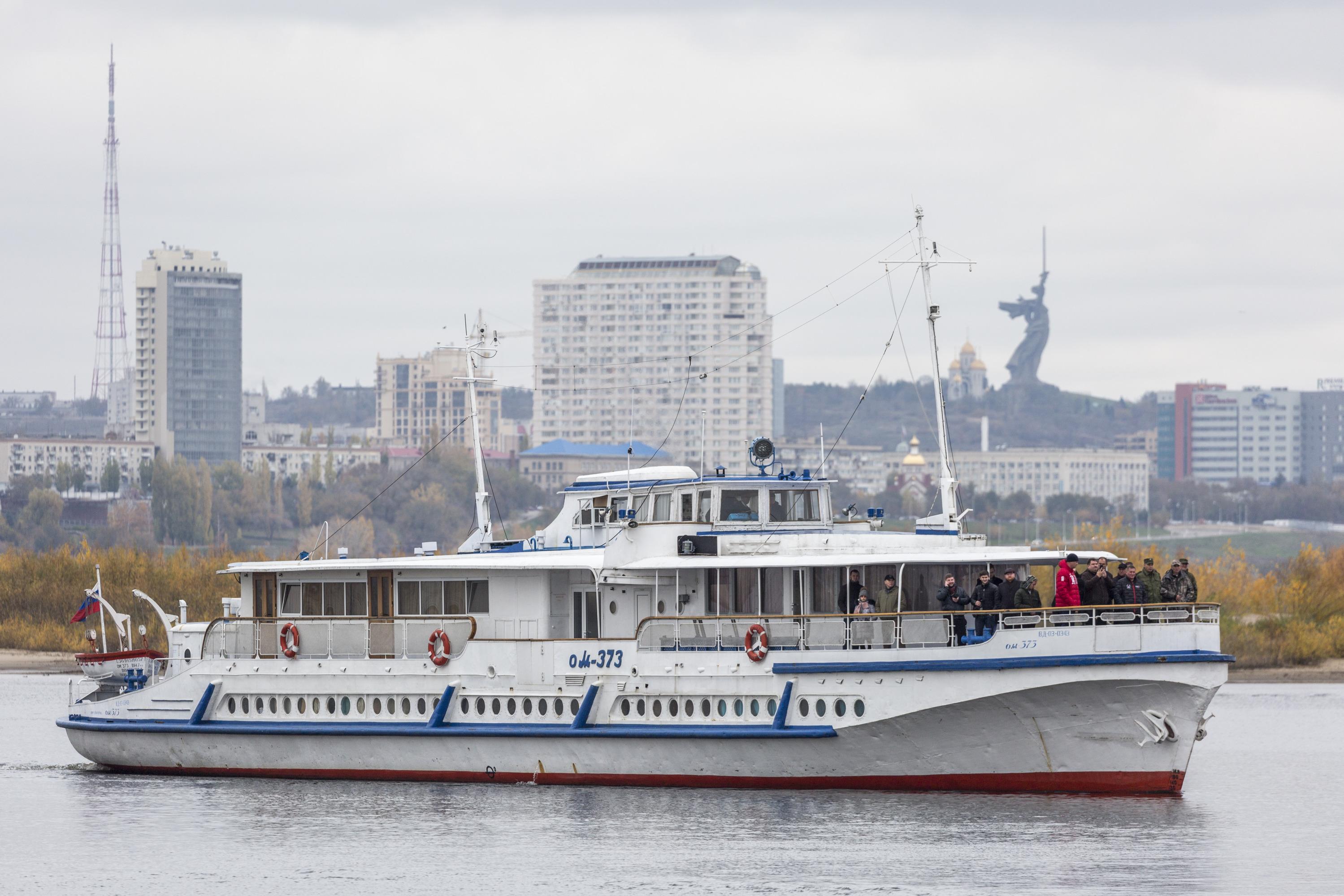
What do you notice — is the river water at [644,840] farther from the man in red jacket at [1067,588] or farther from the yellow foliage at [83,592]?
the yellow foliage at [83,592]

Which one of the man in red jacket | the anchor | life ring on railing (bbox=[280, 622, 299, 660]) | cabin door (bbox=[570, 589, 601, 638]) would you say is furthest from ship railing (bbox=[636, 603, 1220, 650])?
life ring on railing (bbox=[280, 622, 299, 660])

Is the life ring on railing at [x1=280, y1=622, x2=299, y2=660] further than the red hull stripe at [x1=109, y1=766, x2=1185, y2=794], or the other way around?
the life ring on railing at [x1=280, y1=622, x2=299, y2=660]

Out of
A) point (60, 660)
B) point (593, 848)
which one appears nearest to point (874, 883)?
point (593, 848)

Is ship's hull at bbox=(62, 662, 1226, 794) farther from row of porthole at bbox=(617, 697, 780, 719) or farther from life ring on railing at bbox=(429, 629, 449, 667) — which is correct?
life ring on railing at bbox=(429, 629, 449, 667)

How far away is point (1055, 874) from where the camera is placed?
28359mm

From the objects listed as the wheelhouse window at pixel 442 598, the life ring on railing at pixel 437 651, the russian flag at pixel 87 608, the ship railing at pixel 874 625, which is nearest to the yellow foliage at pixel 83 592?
the russian flag at pixel 87 608

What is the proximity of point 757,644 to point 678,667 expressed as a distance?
140 cm

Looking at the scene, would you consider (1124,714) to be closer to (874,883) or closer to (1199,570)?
(874,883)

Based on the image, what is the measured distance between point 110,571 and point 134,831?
53.5m

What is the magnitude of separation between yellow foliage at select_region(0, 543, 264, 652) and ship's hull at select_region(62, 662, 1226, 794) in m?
46.6

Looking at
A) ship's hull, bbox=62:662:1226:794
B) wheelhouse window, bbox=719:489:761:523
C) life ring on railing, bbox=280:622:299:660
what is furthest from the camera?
life ring on railing, bbox=280:622:299:660

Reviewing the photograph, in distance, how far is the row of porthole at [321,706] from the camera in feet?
118

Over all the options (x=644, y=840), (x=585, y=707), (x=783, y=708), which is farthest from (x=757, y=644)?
(x=644, y=840)

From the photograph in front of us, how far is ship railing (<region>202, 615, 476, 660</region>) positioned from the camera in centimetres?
3588
